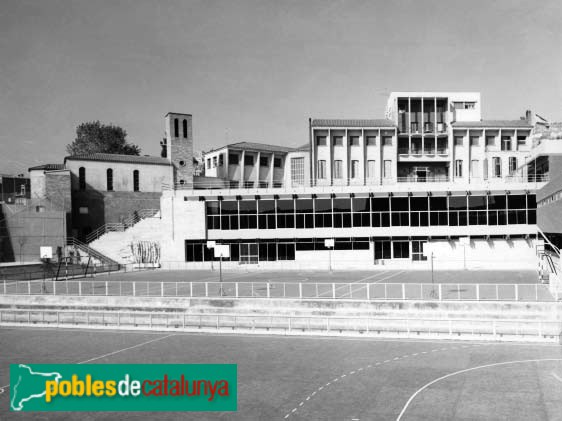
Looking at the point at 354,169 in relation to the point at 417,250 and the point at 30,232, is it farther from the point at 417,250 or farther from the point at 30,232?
the point at 30,232

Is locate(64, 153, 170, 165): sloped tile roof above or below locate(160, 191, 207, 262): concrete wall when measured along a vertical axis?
above

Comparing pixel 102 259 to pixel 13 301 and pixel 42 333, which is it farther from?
pixel 42 333

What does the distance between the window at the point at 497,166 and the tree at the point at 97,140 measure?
67.7 metres

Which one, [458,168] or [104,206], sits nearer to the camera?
[458,168]

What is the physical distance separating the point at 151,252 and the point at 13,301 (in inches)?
966

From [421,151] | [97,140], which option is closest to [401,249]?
[421,151]

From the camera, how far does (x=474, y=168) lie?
68688mm

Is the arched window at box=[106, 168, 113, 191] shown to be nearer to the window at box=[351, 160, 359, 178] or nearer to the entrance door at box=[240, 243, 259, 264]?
the entrance door at box=[240, 243, 259, 264]

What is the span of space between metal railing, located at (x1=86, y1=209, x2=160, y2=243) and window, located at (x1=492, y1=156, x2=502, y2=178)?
133 ft

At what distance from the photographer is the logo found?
16.8 meters

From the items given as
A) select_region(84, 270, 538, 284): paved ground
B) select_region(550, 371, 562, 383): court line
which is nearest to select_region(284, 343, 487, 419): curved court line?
select_region(550, 371, 562, 383): court line

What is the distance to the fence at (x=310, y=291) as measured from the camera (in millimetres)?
28500

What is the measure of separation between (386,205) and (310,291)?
26630mm

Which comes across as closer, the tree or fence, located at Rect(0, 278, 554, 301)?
fence, located at Rect(0, 278, 554, 301)
